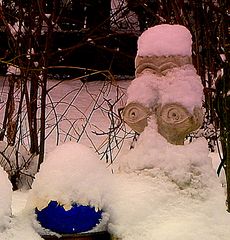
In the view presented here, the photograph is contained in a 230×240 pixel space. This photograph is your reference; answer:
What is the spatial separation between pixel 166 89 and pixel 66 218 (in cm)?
82

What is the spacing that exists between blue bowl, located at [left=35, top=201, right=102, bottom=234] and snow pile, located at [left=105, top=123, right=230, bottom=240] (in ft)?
0.39

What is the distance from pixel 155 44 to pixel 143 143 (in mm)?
481

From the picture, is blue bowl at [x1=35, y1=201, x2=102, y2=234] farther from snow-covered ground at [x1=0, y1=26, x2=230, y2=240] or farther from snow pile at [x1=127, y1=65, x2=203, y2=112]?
snow pile at [x1=127, y1=65, x2=203, y2=112]

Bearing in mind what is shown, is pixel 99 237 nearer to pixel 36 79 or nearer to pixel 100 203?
pixel 100 203

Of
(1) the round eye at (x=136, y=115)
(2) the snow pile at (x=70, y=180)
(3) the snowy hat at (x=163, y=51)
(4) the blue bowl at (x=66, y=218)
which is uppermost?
(3) the snowy hat at (x=163, y=51)

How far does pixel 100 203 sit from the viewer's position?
2.57 m

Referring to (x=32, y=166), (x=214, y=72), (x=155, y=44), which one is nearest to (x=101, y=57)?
(x=214, y=72)

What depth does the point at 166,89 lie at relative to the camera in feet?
9.56

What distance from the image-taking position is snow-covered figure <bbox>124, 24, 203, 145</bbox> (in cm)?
288

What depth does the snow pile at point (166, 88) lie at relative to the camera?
9.47 ft

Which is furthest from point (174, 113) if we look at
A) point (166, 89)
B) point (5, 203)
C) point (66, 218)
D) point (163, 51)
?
point (5, 203)

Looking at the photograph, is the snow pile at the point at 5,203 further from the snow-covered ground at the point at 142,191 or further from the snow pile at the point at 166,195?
the snow pile at the point at 166,195

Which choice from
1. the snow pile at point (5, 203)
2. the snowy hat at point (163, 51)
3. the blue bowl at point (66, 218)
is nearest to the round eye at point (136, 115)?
the snowy hat at point (163, 51)

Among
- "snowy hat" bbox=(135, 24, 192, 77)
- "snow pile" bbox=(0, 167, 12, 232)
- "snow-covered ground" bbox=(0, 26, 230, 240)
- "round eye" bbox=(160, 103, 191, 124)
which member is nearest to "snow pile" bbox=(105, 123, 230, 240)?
"snow-covered ground" bbox=(0, 26, 230, 240)
